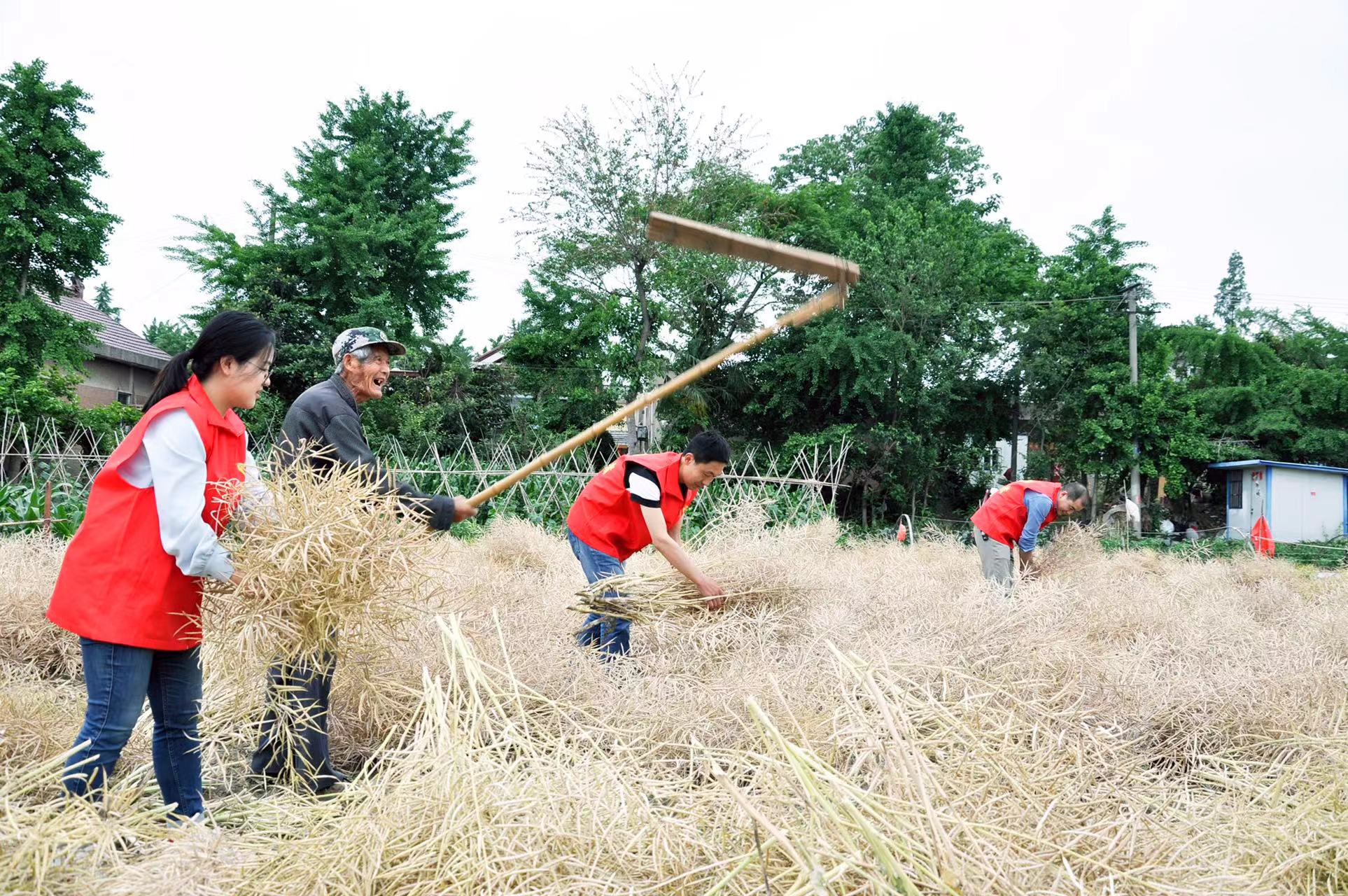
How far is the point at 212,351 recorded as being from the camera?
221cm

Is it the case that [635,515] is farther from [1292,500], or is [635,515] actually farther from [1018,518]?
[1292,500]

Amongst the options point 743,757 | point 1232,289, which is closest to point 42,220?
point 743,757

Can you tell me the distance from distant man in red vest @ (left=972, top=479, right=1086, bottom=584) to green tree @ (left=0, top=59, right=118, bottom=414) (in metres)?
12.8

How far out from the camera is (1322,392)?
69.1 feet

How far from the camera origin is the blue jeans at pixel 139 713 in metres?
2.04

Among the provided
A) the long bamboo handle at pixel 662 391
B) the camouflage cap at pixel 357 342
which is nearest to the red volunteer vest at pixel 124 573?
the camouflage cap at pixel 357 342

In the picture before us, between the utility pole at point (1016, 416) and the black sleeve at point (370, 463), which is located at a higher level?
the utility pole at point (1016, 416)

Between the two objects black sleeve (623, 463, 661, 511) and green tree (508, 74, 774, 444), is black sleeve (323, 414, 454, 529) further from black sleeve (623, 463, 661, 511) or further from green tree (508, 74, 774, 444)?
green tree (508, 74, 774, 444)

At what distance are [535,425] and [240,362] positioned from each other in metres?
15.3

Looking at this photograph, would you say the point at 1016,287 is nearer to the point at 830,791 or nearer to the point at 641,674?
the point at 641,674

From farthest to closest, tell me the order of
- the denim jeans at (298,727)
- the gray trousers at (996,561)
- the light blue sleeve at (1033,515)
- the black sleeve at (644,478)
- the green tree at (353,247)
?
the green tree at (353,247) → the gray trousers at (996,561) → the light blue sleeve at (1033,515) → the black sleeve at (644,478) → the denim jeans at (298,727)

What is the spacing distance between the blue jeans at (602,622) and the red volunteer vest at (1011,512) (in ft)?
9.37

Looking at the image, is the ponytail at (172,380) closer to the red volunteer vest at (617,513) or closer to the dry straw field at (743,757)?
the dry straw field at (743,757)

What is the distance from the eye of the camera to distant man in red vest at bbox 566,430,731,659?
3.72 m
